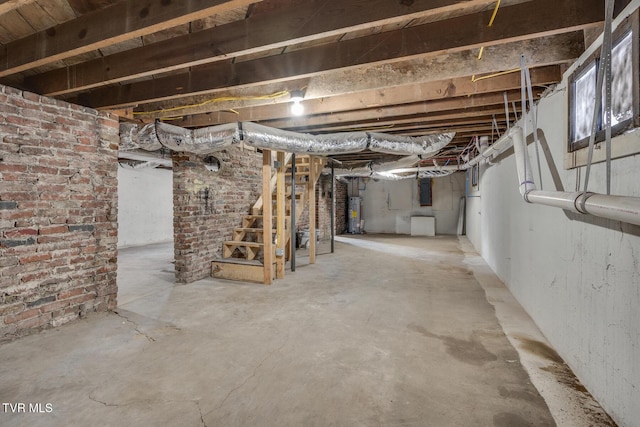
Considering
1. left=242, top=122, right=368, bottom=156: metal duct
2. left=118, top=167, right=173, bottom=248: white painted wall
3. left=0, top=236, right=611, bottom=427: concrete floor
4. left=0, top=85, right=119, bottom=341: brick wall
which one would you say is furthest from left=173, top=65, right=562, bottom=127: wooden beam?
left=118, top=167, right=173, bottom=248: white painted wall

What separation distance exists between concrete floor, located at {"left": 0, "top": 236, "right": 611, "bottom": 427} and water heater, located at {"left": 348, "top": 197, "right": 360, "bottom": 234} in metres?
6.83

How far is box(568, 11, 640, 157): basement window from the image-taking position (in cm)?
128

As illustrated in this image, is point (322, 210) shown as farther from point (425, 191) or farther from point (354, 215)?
point (425, 191)

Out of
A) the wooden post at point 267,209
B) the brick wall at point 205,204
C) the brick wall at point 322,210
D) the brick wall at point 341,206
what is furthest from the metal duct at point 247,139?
the brick wall at point 341,206

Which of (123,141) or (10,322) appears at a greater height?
(123,141)

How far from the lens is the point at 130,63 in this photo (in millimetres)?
2049

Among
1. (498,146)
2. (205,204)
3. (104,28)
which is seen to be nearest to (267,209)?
(205,204)

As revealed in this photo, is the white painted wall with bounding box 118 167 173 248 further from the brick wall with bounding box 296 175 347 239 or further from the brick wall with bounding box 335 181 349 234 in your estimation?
the brick wall with bounding box 335 181 349 234

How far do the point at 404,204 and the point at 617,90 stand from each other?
346 inches

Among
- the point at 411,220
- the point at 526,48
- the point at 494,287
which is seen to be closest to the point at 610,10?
the point at 526,48

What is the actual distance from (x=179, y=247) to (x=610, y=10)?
418 cm

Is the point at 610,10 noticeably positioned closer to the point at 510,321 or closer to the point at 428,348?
the point at 428,348

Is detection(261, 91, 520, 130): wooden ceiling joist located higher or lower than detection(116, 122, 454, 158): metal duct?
higher

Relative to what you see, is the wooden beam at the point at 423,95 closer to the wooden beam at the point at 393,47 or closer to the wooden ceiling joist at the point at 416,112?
the wooden ceiling joist at the point at 416,112
